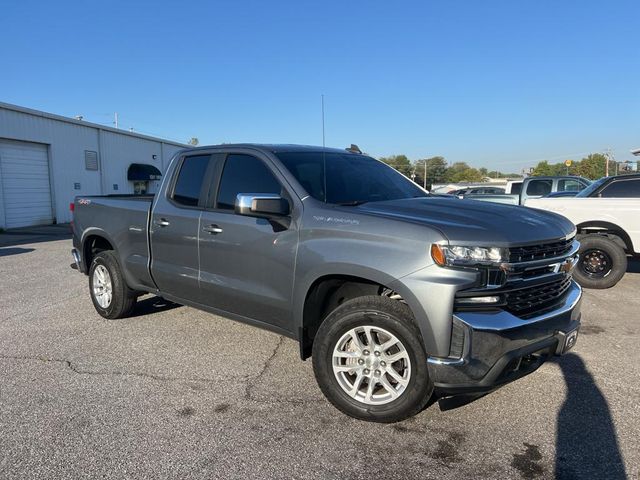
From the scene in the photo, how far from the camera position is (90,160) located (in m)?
22.8

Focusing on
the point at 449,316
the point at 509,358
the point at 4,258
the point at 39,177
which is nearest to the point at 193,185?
the point at 449,316

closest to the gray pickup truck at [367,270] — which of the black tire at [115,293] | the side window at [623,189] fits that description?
the black tire at [115,293]

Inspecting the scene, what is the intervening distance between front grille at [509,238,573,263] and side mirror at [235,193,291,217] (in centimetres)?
160

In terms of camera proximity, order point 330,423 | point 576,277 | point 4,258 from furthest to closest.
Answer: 1. point 4,258
2. point 576,277
3. point 330,423

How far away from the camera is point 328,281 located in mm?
3496

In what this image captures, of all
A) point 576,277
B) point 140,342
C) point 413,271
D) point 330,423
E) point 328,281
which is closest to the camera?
point 413,271

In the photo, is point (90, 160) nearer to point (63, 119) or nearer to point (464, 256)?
point (63, 119)

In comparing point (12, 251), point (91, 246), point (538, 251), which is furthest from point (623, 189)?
point (12, 251)

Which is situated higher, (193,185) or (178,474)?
(193,185)

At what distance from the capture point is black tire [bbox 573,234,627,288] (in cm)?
734

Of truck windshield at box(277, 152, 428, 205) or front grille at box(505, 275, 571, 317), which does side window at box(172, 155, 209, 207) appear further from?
front grille at box(505, 275, 571, 317)

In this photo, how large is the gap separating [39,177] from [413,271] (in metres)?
20.9

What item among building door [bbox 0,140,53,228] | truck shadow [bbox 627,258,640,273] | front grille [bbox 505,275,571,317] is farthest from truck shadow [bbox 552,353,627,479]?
building door [bbox 0,140,53,228]

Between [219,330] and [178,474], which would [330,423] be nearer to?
[178,474]
